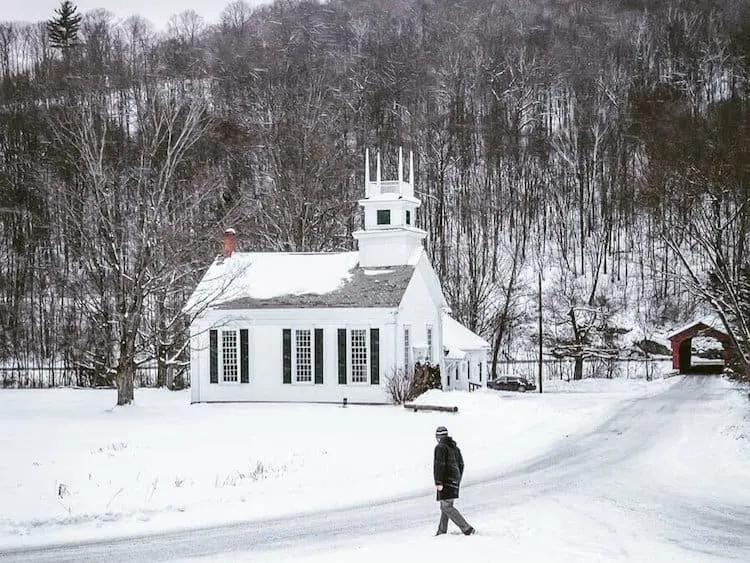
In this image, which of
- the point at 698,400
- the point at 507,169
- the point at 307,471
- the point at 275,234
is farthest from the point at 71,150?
the point at 307,471

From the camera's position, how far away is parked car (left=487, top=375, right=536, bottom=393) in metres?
51.7

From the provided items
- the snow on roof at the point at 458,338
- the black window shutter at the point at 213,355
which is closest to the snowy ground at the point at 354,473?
the black window shutter at the point at 213,355

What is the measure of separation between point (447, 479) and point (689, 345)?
47.0m

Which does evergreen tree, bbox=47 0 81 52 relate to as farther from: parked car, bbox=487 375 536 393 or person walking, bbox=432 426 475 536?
person walking, bbox=432 426 475 536

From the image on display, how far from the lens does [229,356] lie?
39.0m

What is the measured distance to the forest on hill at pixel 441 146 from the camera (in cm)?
5572

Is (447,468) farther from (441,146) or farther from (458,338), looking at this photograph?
(441,146)

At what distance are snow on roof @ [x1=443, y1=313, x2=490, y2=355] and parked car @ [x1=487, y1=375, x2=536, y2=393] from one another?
5.53m

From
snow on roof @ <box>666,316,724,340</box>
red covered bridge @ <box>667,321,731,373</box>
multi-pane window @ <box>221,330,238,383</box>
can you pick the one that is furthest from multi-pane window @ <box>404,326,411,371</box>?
red covered bridge @ <box>667,321,731,373</box>

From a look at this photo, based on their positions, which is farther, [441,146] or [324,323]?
[441,146]

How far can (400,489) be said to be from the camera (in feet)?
62.7

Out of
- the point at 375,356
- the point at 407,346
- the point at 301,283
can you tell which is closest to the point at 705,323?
the point at 407,346

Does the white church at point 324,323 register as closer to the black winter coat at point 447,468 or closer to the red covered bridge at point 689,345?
the red covered bridge at point 689,345

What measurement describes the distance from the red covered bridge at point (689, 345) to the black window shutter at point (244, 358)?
26.5 metres
